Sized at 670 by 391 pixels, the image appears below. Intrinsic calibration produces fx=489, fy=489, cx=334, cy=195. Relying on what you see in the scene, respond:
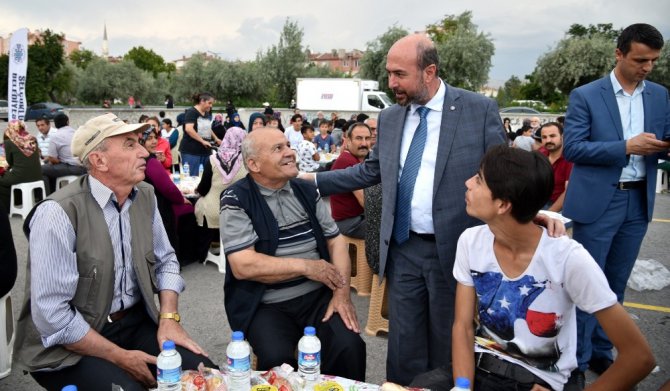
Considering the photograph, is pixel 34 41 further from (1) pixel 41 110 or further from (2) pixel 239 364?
(2) pixel 239 364

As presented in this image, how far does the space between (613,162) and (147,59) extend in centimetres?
8253

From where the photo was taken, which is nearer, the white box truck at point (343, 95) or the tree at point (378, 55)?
the white box truck at point (343, 95)

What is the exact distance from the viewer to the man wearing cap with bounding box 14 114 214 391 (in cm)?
212

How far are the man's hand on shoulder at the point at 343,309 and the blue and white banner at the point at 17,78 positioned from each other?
9.94 meters

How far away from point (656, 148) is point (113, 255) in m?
2.92

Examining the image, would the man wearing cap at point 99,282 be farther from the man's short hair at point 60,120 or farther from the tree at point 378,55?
the tree at point 378,55

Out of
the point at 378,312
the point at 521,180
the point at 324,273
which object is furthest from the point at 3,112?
the point at 521,180

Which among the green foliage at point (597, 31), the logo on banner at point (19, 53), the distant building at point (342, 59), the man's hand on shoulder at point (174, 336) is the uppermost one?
the distant building at point (342, 59)

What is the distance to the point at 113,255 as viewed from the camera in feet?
7.55

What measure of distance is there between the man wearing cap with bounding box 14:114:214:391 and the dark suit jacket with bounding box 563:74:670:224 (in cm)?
242

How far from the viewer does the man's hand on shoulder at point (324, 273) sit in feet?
8.55

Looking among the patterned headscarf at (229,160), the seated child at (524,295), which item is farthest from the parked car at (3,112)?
the seated child at (524,295)

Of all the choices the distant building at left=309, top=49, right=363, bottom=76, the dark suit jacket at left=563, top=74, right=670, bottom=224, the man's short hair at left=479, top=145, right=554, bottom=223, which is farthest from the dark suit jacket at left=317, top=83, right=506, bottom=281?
the distant building at left=309, top=49, right=363, bottom=76

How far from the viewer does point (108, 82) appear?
4006cm
